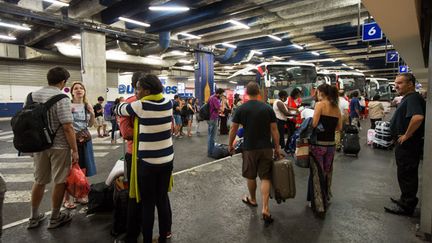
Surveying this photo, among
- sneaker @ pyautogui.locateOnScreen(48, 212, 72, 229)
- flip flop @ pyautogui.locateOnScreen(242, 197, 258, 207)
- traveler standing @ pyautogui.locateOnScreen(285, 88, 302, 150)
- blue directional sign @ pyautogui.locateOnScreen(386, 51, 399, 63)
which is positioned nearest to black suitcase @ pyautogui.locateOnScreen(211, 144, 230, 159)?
traveler standing @ pyautogui.locateOnScreen(285, 88, 302, 150)

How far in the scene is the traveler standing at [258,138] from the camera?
11.2ft

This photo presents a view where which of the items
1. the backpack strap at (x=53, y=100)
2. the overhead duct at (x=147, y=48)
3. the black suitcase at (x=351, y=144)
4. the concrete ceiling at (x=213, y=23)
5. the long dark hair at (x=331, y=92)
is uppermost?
the concrete ceiling at (x=213, y=23)

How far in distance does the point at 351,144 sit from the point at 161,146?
239 inches

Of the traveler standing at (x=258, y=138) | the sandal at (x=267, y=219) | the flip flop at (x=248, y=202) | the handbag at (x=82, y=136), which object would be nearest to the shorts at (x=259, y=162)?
the traveler standing at (x=258, y=138)

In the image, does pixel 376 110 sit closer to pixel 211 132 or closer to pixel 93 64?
pixel 211 132

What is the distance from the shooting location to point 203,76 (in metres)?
17.0

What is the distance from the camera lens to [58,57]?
17.4m

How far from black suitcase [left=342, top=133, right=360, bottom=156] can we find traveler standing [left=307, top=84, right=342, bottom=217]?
12.3ft

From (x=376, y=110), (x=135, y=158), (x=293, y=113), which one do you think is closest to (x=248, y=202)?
(x=135, y=158)

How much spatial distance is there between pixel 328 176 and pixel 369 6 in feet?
8.27

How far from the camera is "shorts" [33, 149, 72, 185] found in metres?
3.09

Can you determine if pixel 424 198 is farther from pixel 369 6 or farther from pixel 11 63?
pixel 11 63

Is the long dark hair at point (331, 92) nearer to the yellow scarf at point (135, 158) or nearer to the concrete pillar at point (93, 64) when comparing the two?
the yellow scarf at point (135, 158)

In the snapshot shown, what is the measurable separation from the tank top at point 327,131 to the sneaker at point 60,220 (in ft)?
11.4
